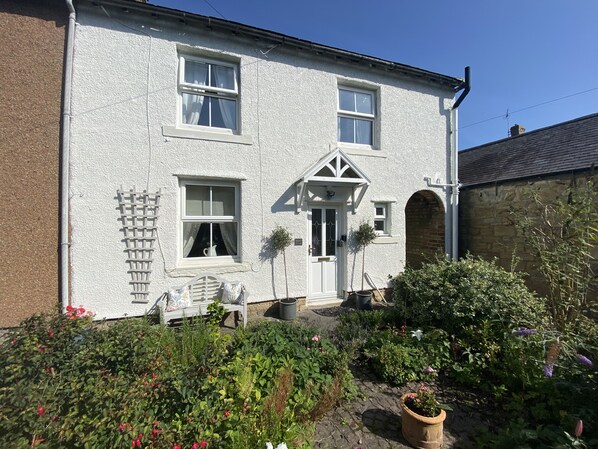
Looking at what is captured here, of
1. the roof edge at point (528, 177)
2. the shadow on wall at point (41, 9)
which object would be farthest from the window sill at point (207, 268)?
the roof edge at point (528, 177)

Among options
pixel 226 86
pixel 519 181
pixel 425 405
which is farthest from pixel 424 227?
pixel 226 86

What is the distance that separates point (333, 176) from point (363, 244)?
1828 mm

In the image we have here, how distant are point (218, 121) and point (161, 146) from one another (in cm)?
127

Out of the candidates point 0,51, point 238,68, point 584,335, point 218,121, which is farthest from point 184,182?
point 584,335

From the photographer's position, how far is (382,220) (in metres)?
6.99

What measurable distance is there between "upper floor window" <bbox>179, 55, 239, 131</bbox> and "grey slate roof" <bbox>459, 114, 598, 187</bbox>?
22.2 feet

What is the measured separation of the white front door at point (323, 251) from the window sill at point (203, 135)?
2.15m

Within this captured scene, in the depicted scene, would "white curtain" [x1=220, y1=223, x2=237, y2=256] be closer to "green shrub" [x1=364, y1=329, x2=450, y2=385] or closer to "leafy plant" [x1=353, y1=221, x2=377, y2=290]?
"leafy plant" [x1=353, y1=221, x2=377, y2=290]

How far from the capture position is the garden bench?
478cm

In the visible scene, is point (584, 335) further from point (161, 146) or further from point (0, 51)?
point (0, 51)

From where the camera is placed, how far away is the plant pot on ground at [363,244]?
615 cm

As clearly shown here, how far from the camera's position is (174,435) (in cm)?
192

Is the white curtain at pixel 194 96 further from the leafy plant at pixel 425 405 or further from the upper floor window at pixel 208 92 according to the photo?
the leafy plant at pixel 425 405

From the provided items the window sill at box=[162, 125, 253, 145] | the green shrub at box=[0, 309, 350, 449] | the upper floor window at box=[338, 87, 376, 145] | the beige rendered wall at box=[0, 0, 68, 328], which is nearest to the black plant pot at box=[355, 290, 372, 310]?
the green shrub at box=[0, 309, 350, 449]
